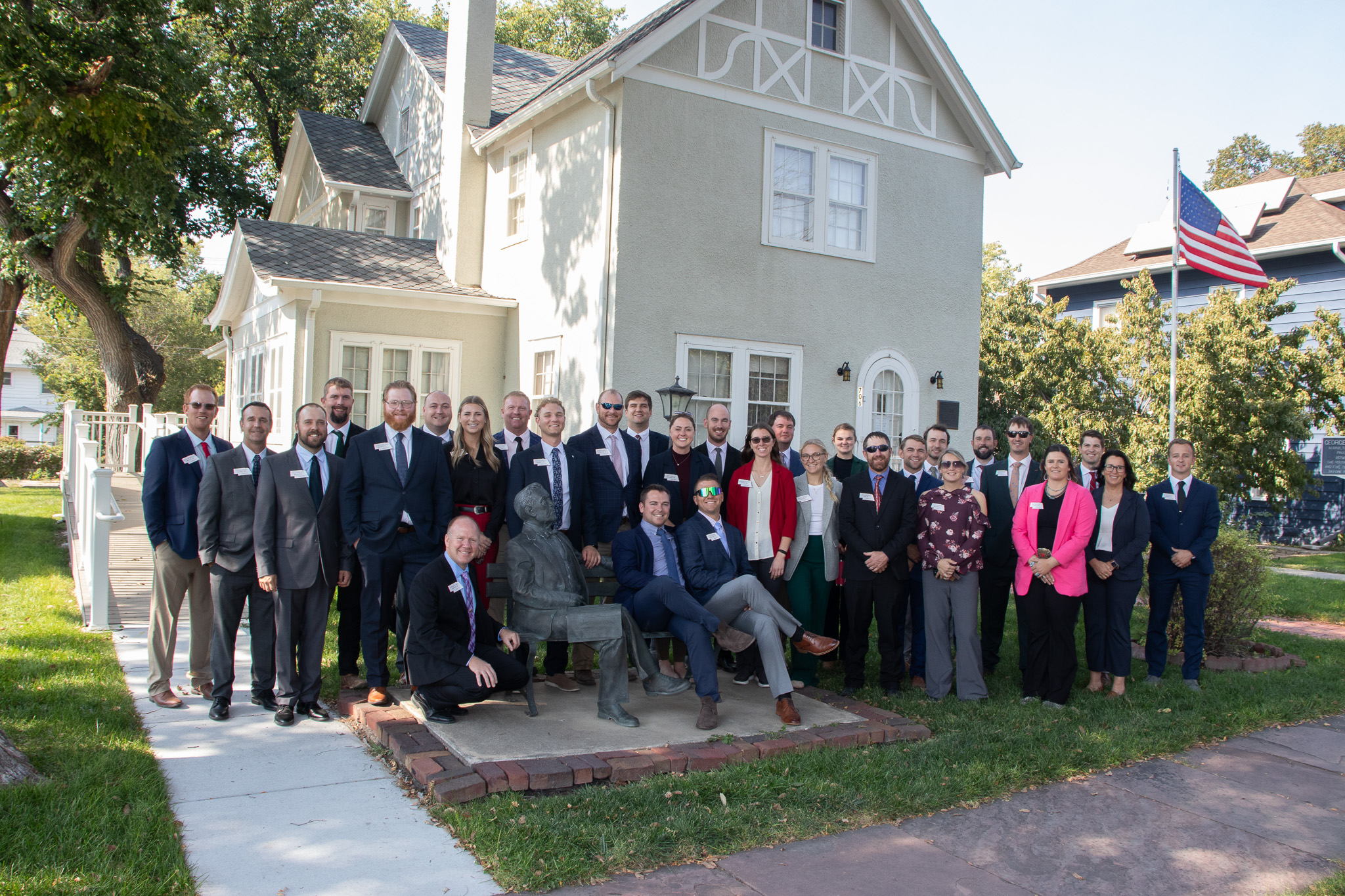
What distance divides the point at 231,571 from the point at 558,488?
2111mm

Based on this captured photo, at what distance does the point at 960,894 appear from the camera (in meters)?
3.80

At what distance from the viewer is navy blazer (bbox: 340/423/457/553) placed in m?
5.91

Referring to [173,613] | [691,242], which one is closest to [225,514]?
[173,613]

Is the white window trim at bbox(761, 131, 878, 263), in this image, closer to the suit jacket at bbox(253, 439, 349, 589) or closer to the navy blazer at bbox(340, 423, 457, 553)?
the navy blazer at bbox(340, 423, 457, 553)

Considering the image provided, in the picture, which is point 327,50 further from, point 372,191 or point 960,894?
point 960,894

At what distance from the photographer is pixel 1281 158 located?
37.7 m

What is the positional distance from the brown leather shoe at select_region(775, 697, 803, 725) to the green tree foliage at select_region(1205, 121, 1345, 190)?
38355 millimetres

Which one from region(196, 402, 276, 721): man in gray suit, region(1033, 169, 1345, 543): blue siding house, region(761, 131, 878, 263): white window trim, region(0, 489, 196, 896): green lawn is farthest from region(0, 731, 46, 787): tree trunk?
region(1033, 169, 1345, 543): blue siding house

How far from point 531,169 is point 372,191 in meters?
5.18

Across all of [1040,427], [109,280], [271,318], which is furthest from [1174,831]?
[109,280]

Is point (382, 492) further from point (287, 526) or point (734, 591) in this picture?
point (734, 591)

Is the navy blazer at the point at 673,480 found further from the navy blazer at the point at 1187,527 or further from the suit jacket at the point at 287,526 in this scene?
the navy blazer at the point at 1187,527

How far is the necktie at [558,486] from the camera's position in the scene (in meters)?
6.49

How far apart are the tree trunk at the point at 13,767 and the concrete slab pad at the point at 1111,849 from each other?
4126 mm
